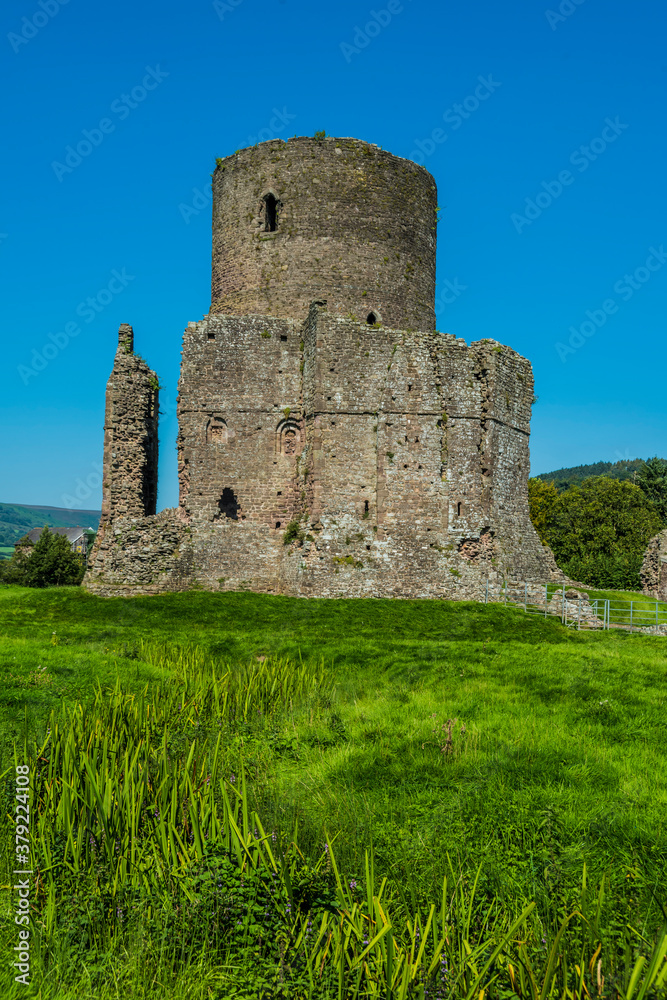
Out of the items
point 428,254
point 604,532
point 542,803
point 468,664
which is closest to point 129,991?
point 542,803

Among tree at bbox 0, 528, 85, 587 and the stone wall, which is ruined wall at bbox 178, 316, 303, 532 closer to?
the stone wall

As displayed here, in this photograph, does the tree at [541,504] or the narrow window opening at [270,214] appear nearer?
the narrow window opening at [270,214]

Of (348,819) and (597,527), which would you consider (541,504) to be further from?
(348,819)

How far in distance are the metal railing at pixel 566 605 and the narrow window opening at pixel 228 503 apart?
25.8ft

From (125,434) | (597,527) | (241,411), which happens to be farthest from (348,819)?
(597,527)

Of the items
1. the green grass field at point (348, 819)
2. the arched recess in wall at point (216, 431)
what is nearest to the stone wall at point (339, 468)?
the arched recess in wall at point (216, 431)

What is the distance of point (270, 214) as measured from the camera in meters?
25.4

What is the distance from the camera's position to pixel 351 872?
5285 millimetres

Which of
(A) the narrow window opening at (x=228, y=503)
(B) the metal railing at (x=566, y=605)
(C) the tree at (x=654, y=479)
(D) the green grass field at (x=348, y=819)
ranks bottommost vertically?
(D) the green grass field at (x=348, y=819)

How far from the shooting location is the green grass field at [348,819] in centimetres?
419

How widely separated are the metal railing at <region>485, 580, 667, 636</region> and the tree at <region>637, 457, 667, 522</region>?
115 feet

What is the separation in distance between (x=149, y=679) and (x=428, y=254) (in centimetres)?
2008

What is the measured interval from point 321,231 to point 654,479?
40870 mm

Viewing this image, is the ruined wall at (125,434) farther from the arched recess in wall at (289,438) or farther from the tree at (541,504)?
the tree at (541,504)
